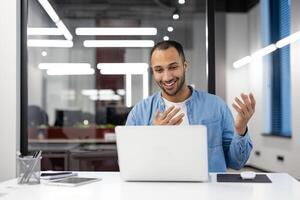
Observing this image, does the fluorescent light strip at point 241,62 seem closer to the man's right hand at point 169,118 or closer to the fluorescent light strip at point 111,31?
the fluorescent light strip at point 111,31

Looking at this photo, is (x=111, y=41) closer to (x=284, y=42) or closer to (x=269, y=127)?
(x=284, y=42)

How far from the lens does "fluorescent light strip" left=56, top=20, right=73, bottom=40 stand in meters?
4.55

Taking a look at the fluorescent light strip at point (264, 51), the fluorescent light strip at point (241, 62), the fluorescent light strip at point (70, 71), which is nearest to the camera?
the fluorescent light strip at point (70, 71)

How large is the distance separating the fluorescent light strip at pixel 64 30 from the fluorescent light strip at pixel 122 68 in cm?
57

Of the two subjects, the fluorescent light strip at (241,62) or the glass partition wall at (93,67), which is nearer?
the glass partition wall at (93,67)

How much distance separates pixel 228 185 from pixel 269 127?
19.8 ft

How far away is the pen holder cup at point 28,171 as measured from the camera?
1821 mm

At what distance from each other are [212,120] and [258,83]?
5.69 metres

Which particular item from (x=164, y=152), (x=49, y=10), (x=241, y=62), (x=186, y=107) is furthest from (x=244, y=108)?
(x=241, y=62)

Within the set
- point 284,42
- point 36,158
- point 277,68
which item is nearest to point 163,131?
point 36,158

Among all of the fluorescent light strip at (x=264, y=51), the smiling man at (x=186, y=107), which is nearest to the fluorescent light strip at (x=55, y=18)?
the smiling man at (x=186, y=107)

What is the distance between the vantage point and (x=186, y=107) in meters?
2.44

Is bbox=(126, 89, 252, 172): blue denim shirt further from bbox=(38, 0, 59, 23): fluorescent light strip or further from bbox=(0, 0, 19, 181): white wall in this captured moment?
bbox=(38, 0, 59, 23): fluorescent light strip

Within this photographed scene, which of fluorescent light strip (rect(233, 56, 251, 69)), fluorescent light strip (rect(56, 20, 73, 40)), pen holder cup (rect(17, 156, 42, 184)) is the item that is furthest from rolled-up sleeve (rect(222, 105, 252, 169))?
fluorescent light strip (rect(233, 56, 251, 69))
